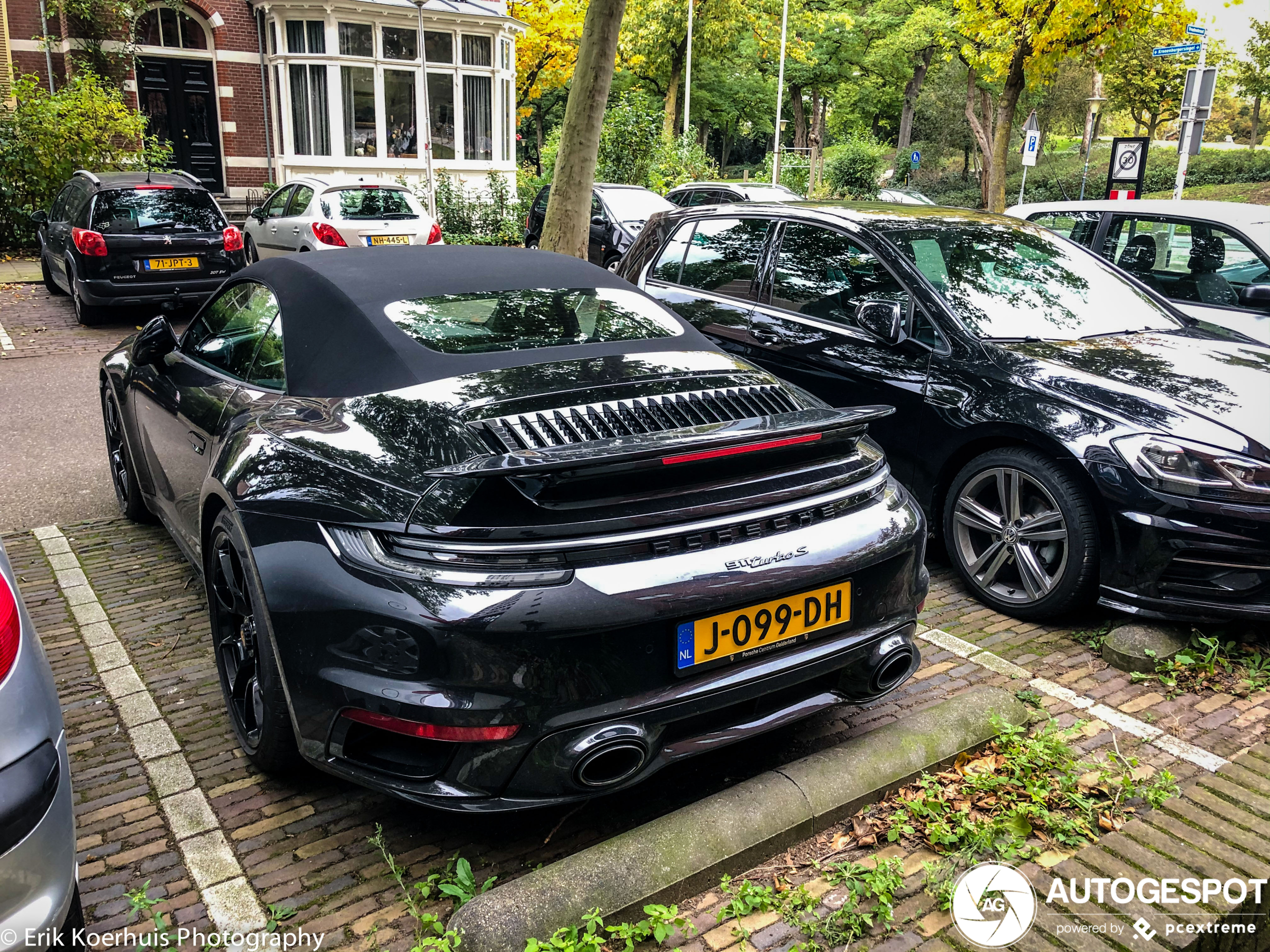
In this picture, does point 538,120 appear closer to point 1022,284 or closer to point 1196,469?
point 1022,284

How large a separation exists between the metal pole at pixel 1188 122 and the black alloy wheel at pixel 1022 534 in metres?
10.2

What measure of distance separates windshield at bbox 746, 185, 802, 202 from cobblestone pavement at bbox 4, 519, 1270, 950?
14191mm

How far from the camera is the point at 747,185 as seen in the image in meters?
20.1

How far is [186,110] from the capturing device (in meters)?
24.0

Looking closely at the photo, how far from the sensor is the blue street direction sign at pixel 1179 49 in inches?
550

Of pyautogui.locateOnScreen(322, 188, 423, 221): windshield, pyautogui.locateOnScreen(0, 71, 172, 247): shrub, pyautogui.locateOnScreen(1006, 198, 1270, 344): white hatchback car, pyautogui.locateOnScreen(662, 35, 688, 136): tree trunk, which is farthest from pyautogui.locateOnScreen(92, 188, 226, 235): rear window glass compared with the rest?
pyautogui.locateOnScreen(662, 35, 688, 136): tree trunk

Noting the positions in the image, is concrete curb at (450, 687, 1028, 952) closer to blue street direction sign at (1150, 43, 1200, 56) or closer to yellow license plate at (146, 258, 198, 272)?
yellow license plate at (146, 258, 198, 272)

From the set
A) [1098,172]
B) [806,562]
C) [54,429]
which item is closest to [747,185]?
[54,429]

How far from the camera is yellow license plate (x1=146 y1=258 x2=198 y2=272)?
12.1 meters

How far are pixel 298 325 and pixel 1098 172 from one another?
52.5 metres

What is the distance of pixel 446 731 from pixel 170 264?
1150 centimetres

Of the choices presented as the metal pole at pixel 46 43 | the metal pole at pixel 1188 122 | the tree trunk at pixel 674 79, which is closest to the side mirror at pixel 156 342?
the metal pole at pixel 1188 122

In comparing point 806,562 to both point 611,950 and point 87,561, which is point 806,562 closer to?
point 611,950

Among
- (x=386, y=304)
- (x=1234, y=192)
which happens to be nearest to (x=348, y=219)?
(x=386, y=304)
